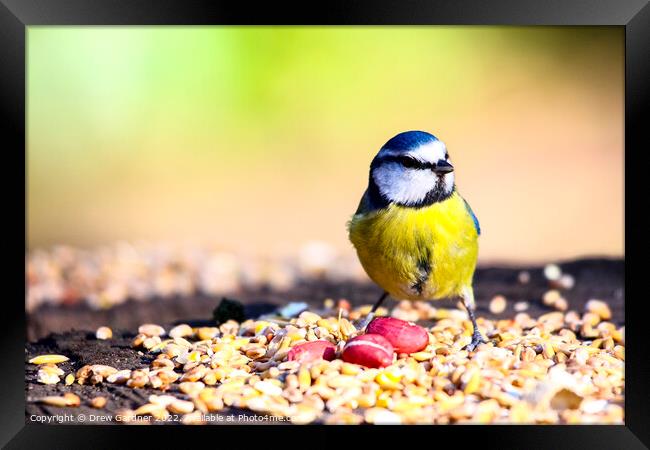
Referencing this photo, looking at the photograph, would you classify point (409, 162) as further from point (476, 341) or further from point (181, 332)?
point (181, 332)

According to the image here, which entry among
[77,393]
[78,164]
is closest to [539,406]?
[77,393]

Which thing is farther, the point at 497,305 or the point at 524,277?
the point at 524,277

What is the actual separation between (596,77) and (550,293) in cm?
185

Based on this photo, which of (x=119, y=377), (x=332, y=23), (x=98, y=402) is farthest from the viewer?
(x=119, y=377)

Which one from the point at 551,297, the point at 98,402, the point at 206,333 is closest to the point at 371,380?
the point at 98,402

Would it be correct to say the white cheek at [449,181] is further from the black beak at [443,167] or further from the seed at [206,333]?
the seed at [206,333]

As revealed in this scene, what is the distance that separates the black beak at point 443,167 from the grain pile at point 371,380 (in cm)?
62

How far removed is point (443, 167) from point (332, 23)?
733 millimetres

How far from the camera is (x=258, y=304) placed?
361 cm

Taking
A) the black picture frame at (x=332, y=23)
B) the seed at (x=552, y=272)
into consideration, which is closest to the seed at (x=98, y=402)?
the black picture frame at (x=332, y=23)

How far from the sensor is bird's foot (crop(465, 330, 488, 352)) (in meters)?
2.59

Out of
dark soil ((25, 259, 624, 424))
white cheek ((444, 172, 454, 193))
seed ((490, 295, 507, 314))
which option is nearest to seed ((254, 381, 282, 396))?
dark soil ((25, 259, 624, 424))

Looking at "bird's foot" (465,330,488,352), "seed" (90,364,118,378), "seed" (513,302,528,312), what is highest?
"seed" (513,302,528,312)

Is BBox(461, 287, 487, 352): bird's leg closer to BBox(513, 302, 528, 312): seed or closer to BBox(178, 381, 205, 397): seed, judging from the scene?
BBox(513, 302, 528, 312): seed
